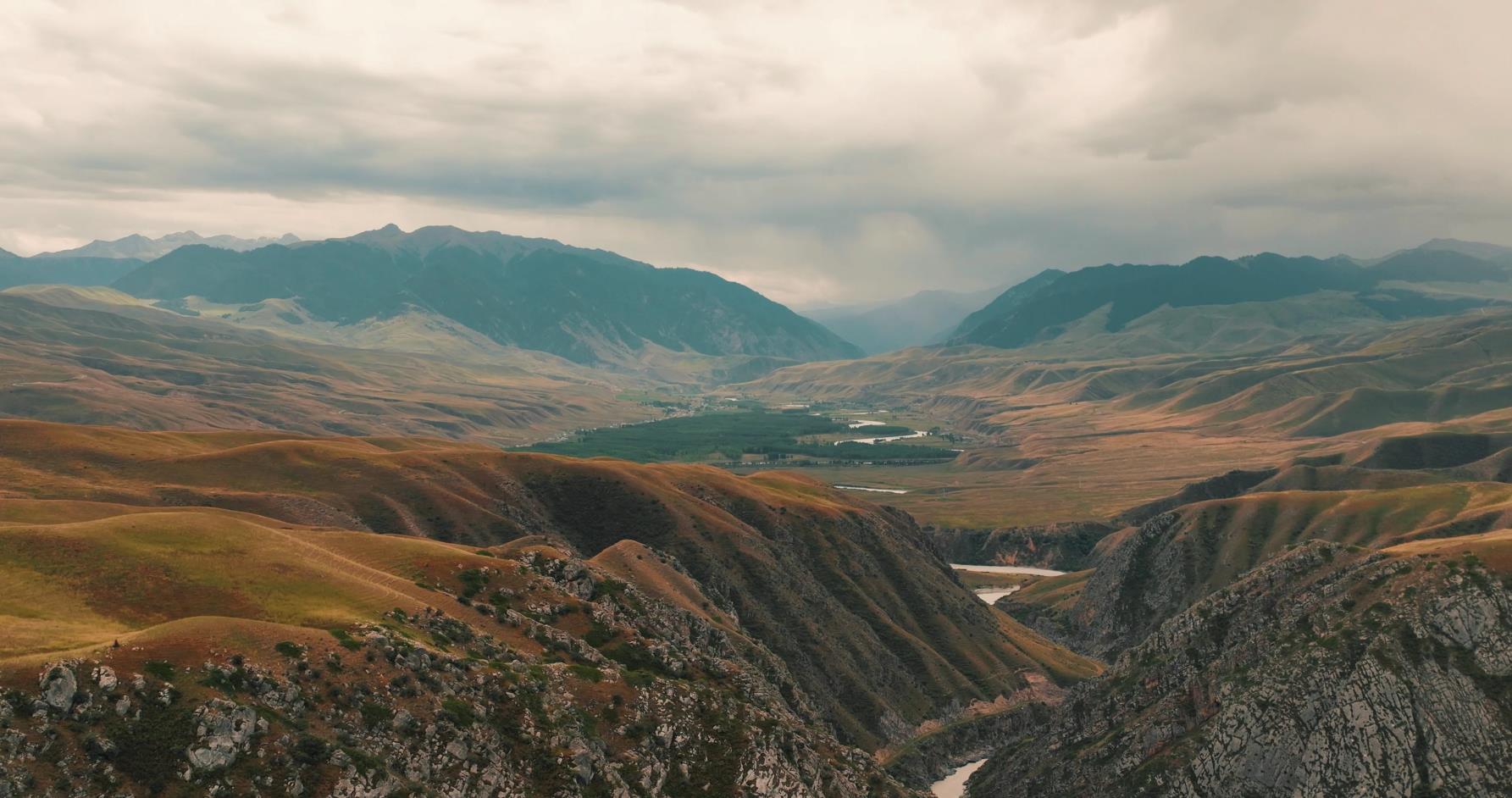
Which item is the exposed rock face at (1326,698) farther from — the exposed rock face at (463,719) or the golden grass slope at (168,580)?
the golden grass slope at (168,580)

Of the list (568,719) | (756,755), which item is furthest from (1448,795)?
(568,719)

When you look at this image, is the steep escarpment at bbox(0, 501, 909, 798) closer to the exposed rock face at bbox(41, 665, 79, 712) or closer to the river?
the exposed rock face at bbox(41, 665, 79, 712)

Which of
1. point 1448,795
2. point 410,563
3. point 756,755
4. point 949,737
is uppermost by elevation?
point 410,563

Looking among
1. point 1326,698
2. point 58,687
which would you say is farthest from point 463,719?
point 1326,698

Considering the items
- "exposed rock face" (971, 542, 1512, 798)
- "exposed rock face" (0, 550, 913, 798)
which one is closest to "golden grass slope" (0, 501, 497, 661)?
"exposed rock face" (0, 550, 913, 798)

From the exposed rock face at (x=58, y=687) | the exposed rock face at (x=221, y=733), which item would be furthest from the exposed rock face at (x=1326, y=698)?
the exposed rock face at (x=58, y=687)

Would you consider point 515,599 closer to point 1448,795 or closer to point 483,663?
point 483,663

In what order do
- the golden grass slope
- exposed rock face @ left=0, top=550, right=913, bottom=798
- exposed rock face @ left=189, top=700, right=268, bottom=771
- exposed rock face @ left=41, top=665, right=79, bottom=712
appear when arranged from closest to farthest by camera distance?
exposed rock face @ left=41, top=665, right=79, bottom=712 < exposed rock face @ left=0, top=550, right=913, bottom=798 < exposed rock face @ left=189, top=700, right=268, bottom=771 < the golden grass slope

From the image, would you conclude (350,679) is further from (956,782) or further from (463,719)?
(956,782)
